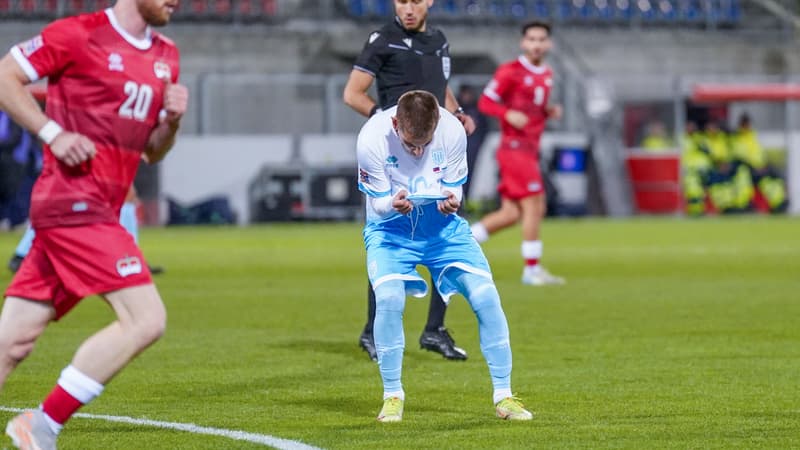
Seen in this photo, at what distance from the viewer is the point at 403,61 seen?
1004 centimetres

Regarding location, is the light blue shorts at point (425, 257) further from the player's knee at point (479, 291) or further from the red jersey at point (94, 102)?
the red jersey at point (94, 102)

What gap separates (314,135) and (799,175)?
995cm

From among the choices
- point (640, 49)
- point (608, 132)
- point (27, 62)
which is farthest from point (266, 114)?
point (27, 62)

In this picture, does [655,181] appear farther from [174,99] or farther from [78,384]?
[78,384]

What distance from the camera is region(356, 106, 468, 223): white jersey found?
7.78 m

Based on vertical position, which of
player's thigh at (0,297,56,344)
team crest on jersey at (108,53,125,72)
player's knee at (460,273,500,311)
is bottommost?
player's knee at (460,273,500,311)

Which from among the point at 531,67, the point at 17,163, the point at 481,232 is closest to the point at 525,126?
the point at 531,67

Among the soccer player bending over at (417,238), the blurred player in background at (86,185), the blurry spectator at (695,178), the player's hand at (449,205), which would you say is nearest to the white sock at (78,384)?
the blurred player in background at (86,185)

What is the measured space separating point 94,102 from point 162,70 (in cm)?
30

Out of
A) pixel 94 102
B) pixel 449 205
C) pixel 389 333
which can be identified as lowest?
pixel 389 333

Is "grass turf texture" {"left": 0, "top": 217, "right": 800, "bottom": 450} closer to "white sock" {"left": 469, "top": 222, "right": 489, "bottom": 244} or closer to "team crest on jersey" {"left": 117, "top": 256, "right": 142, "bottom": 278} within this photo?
Result: "white sock" {"left": 469, "top": 222, "right": 489, "bottom": 244}

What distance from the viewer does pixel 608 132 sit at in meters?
34.1

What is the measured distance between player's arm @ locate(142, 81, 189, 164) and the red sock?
1.03 m

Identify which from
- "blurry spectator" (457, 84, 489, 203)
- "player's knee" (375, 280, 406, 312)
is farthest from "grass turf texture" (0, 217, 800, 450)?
"blurry spectator" (457, 84, 489, 203)
